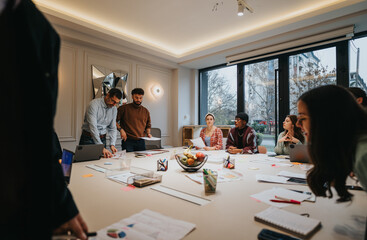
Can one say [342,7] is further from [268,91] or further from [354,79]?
[268,91]

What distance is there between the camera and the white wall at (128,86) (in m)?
3.75

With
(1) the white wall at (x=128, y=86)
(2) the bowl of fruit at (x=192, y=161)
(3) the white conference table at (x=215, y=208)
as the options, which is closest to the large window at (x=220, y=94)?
(1) the white wall at (x=128, y=86)

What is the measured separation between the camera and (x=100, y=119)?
2875mm

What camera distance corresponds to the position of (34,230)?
0.40 metres

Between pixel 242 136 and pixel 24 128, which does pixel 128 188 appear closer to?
pixel 24 128

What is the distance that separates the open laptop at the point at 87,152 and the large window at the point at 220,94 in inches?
149

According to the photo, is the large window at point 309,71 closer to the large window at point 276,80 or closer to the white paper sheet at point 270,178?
the large window at point 276,80

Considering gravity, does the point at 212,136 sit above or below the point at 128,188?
above

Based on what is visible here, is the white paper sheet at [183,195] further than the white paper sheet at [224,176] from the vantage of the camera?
No

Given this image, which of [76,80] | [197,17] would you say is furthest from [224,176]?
[76,80]

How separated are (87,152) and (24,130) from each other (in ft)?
6.33

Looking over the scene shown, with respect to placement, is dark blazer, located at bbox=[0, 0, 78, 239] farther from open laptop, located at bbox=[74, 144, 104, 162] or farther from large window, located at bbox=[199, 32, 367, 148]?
large window, located at bbox=[199, 32, 367, 148]

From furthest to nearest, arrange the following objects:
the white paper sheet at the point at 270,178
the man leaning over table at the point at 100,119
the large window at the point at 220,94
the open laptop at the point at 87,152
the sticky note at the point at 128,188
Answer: the large window at the point at 220,94
the man leaning over table at the point at 100,119
the open laptop at the point at 87,152
the white paper sheet at the point at 270,178
the sticky note at the point at 128,188

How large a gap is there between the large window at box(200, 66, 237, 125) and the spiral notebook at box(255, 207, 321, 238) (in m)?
4.50
